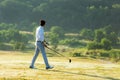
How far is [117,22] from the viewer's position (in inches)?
3836

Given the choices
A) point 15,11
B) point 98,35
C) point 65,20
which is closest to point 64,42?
point 98,35

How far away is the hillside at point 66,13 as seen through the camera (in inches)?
3799

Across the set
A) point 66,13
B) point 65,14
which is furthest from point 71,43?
point 66,13

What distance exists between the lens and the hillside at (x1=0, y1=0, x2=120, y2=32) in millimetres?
96500

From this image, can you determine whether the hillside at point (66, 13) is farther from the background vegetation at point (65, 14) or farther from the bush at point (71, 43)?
the bush at point (71, 43)

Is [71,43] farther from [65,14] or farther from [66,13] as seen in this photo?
[66,13]

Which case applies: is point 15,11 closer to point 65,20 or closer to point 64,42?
point 65,20

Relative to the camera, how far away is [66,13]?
10131cm

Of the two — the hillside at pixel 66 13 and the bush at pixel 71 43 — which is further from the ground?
the hillside at pixel 66 13

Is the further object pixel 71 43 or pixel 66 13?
pixel 66 13

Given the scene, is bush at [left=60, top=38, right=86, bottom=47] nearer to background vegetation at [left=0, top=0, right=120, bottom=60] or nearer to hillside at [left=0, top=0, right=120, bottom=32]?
background vegetation at [left=0, top=0, right=120, bottom=60]

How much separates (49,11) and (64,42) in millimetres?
42293

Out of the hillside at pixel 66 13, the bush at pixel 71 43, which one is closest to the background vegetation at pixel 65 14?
the hillside at pixel 66 13

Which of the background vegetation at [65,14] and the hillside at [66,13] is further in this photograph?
the hillside at [66,13]
